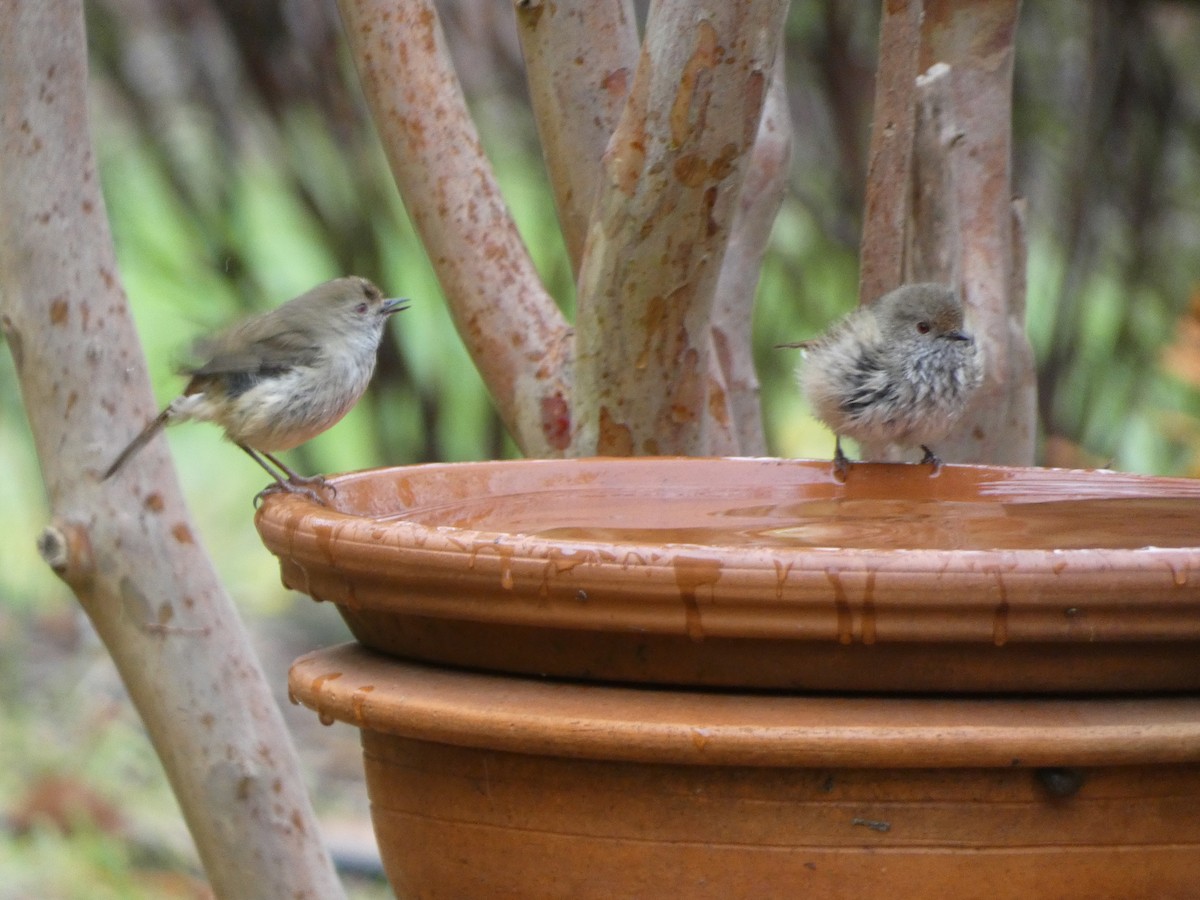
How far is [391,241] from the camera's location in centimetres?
539

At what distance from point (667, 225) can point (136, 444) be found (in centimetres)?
108

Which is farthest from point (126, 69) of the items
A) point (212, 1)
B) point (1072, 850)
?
point (1072, 850)

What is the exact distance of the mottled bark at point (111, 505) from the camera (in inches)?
114

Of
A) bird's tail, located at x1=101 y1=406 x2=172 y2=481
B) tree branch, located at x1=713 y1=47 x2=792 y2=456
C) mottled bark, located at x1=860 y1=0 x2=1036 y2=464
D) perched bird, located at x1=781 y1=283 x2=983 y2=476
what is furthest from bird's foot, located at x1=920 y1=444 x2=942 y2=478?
bird's tail, located at x1=101 y1=406 x2=172 y2=481

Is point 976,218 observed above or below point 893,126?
below

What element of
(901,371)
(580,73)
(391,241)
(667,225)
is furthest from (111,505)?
(391,241)

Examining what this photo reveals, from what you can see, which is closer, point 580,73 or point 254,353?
point 580,73

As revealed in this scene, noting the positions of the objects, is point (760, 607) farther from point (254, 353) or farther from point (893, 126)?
point (254, 353)

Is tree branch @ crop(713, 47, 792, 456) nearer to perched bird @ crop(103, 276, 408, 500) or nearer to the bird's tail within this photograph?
perched bird @ crop(103, 276, 408, 500)

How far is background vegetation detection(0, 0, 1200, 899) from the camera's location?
5.29 m

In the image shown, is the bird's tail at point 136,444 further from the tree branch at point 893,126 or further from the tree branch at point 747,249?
the tree branch at point 893,126

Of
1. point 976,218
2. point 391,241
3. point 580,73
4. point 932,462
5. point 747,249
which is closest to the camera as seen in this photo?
point 932,462

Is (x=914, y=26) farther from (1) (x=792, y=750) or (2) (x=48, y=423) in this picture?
(1) (x=792, y=750)

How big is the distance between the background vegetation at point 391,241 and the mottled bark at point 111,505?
201cm
